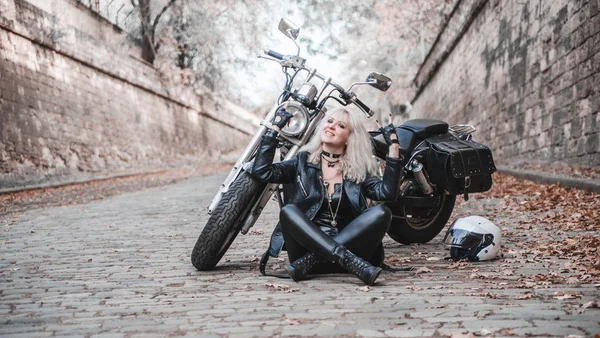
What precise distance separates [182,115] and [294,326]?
24201 millimetres

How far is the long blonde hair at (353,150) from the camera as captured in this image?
4340 mm

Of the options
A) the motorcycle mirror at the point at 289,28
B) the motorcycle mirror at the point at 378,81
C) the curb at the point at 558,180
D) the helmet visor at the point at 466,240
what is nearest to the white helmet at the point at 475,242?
the helmet visor at the point at 466,240

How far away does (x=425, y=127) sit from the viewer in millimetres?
5324

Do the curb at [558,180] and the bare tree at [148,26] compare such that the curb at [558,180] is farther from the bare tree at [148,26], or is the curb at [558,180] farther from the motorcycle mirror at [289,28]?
the bare tree at [148,26]

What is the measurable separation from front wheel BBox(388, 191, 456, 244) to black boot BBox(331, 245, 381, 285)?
57.8 inches

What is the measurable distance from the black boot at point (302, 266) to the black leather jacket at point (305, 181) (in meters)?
0.27

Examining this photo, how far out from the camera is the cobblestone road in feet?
9.93

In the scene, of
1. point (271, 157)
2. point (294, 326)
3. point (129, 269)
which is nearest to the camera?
point (294, 326)

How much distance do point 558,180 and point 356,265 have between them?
575 centimetres

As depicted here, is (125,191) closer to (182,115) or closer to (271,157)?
(271,157)

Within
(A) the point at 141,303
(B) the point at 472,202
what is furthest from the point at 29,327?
(B) the point at 472,202

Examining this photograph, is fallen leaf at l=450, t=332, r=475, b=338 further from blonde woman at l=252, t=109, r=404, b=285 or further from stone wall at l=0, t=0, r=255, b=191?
stone wall at l=0, t=0, r=255, b=191

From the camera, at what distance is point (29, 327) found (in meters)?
3.25

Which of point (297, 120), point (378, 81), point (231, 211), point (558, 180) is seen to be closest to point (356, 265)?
point (231, 211)
